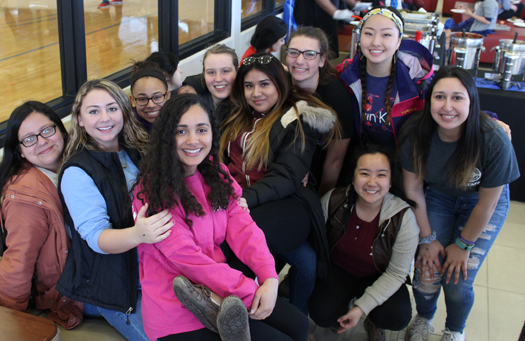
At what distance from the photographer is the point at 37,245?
167 centimetres

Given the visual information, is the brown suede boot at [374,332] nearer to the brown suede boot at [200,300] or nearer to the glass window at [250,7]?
the brown suede boot at [200,300]

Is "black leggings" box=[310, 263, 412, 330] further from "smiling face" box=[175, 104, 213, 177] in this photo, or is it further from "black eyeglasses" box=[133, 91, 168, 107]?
"black eyeglasses" box=[133, 91, 168, 107]

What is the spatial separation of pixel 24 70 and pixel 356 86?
251 cm

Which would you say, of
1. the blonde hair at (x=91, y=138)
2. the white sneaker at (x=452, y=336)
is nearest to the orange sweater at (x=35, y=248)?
the blonde hair at (x=91, y=138)

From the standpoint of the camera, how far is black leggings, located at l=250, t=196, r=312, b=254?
6.06ft

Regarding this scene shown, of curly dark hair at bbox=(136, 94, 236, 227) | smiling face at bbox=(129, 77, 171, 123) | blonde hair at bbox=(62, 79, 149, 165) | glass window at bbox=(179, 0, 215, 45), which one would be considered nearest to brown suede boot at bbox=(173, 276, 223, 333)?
curly dark hair at bbox=(136, 94, 236, 227)

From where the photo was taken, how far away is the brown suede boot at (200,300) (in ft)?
4.52

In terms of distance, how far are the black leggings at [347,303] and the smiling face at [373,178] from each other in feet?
1.31

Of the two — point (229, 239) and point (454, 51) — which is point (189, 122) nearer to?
point (229, 239)

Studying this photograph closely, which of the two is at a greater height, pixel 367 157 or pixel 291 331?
pixel 367 157

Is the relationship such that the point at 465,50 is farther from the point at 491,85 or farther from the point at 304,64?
the point at 304,64

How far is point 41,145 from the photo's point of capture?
1778 mm

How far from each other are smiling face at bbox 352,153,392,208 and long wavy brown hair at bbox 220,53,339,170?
0.27 m

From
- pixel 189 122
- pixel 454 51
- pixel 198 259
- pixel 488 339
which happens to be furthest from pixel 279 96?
pixel 454 51
